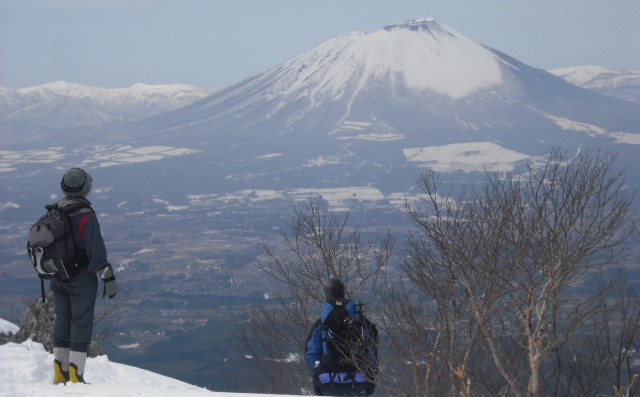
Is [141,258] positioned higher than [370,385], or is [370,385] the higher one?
[370,385]

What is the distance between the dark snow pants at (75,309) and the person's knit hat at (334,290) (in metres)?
1.74

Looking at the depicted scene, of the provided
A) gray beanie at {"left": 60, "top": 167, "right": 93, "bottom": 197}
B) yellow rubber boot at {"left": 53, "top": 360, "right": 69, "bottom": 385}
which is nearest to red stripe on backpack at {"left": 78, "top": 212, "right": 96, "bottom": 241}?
gray beanie at {"left": 60, "top": 167, "right": 93, "bottom": 197}

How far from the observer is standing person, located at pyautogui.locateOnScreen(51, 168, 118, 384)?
591cm

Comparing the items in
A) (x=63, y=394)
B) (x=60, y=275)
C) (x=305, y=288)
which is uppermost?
(x=60, y=275)

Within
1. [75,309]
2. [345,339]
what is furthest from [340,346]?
[75,309]

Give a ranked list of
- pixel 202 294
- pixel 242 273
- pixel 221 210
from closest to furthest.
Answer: pixel 202 294, pixel 242 273, pixel 221 210

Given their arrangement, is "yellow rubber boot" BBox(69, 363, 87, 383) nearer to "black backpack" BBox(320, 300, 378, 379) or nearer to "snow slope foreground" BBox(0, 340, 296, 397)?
"snow slope foreground" BBox(0, 340, 296, 397)

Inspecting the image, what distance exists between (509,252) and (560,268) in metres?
0.64

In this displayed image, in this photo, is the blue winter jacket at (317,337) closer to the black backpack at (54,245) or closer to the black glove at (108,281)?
the black glove at (108,281)

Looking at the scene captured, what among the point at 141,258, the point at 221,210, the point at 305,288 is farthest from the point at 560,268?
the point at 221,210

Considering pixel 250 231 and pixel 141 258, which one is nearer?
pixel 141 258

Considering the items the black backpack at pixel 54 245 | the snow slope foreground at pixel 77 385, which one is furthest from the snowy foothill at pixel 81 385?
the black backpack at pixel 54 245

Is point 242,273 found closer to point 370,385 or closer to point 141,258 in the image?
point 141,258

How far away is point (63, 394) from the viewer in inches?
218
